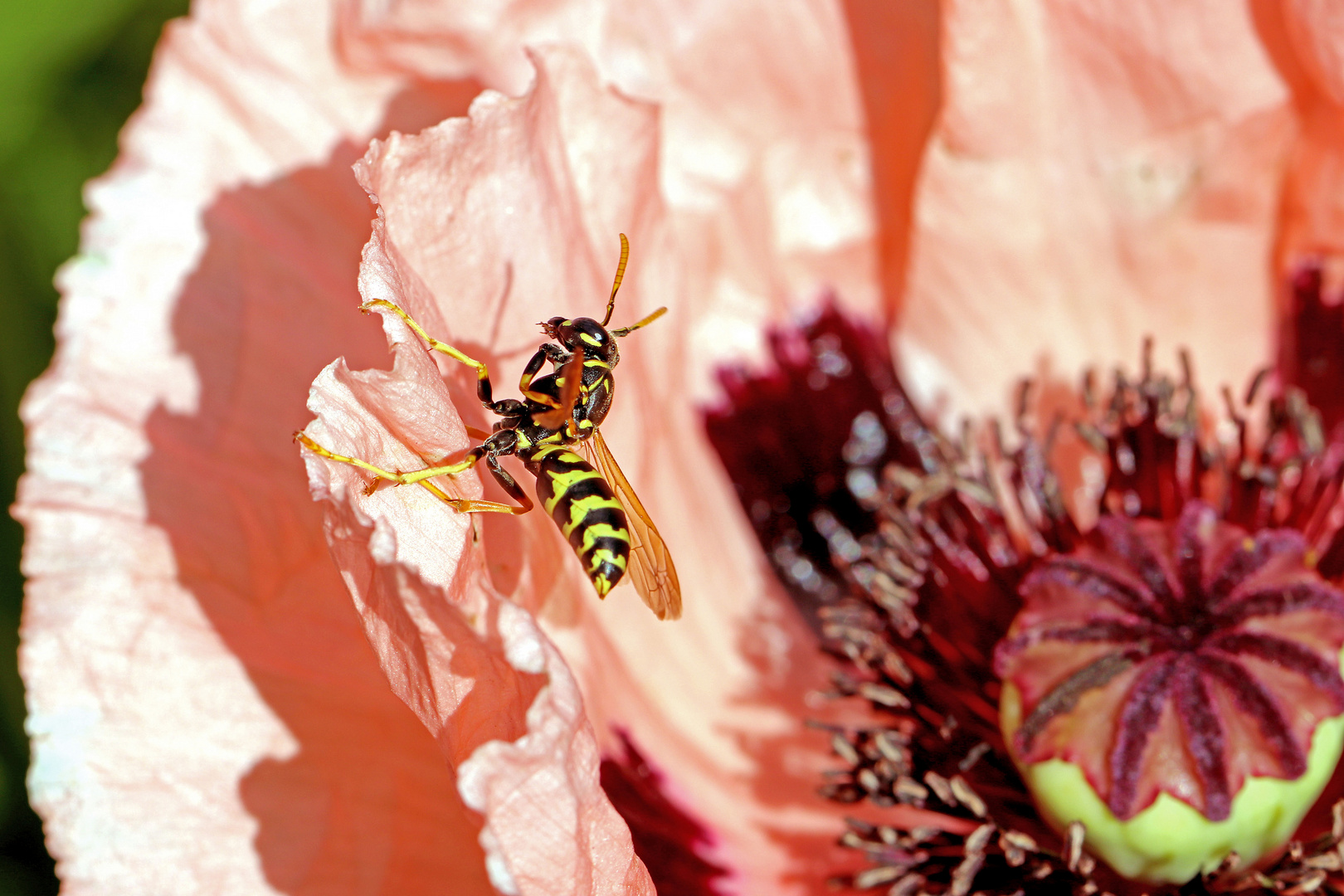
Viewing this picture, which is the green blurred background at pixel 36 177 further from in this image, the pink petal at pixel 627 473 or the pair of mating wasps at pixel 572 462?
the pair of mating wasps at pixel 572 462

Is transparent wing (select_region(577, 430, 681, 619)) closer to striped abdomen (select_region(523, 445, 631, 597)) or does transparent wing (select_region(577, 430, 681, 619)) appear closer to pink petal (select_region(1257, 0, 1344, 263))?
striped abdomen (select_region(523, 445, 631, 597))

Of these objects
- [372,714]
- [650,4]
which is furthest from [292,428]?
[650,4]

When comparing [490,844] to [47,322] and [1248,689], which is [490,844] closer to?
[1248,689]

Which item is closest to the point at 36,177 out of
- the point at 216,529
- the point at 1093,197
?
the point at 216,529

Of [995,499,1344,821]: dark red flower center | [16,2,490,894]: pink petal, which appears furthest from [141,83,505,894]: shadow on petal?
[995,499,1344,821]: dark red flower center

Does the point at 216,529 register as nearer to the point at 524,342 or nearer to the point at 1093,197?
the point at 524,342

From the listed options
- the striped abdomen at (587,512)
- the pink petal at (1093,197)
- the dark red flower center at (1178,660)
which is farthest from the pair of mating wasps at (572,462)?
the pink petal at (1093,197)

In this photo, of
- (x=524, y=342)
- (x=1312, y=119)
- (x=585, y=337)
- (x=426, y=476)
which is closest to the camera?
(x=426, y=476)
